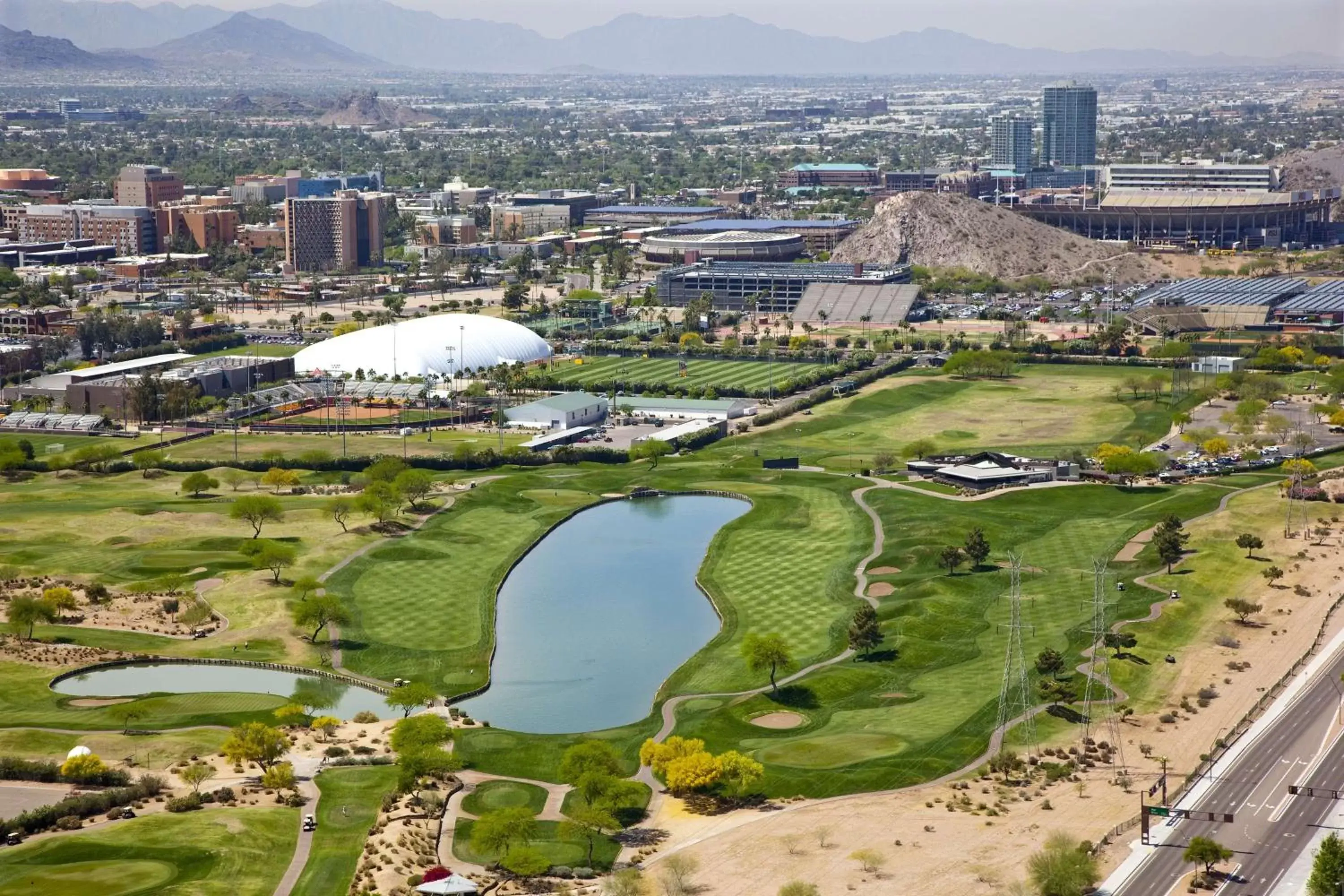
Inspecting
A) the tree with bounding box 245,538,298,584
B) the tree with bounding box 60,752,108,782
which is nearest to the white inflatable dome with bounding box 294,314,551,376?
the tree with bounding box 245,538,298,584

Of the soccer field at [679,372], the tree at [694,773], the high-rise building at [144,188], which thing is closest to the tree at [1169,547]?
the tree at [694,773]

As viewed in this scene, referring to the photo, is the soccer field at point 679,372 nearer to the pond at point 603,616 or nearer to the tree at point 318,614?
the pond at point 603,616

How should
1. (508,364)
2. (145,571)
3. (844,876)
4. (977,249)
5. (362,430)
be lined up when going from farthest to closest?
(977,249) < (508,364) < (362,430) < (145,571) < (844,876)

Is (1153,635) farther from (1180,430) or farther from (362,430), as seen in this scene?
(362,430)

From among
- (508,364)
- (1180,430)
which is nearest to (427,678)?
(1180,430)

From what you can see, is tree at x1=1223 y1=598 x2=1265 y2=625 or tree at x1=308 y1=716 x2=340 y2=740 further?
tree at x1=1223 y1=598 x2=1265 y2=625

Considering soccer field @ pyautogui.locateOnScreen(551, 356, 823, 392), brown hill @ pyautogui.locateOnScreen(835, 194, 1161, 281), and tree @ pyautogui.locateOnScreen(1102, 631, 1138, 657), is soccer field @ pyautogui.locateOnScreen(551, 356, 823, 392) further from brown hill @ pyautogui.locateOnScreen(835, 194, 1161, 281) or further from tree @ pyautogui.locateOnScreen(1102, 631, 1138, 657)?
tree @ pyautogui.locateOnScreen(1102, 631, 1138, 657)
